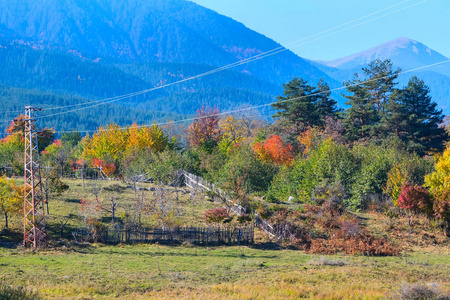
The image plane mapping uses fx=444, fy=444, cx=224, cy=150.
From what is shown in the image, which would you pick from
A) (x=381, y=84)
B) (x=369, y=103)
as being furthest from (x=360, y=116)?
(x=381, y=84)

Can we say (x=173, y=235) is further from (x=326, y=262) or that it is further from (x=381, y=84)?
(x=381, y=84)

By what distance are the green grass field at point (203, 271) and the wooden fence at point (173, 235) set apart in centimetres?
87

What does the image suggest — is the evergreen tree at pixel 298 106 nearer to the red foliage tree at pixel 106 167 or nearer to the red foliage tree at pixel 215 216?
the red foliage tree at pixel 106 167

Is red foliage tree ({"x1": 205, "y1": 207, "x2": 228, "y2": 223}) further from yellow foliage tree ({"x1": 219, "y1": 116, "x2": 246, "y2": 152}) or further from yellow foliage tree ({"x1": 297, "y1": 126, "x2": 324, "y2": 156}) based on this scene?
yellow foliage tree ({"x1": 219, "y1": 116, "x2": 246, "y2": 152})

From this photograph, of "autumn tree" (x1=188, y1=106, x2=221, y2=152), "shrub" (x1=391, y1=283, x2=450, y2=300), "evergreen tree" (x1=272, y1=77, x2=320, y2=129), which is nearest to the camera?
"shrub" (x1=391, y1=283, x2=450, y2=300)

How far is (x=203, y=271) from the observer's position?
2208 centimetres

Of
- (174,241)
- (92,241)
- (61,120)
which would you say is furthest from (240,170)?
(61,120)

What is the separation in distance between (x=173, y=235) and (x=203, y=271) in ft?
26.7

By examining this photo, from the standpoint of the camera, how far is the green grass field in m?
17.3

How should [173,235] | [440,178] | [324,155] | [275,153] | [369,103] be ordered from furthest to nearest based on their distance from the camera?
[369,103] → [275,153] → [324,155] → [440,178] → [173,235]

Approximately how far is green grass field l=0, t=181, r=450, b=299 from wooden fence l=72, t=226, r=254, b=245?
87 centimetres

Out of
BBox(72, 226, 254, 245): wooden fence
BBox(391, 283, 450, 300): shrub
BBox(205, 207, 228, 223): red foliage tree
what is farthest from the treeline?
BBox(391, 283, 450, 300): shrub

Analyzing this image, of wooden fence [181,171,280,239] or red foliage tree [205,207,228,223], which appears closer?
red foliage tree [205,207,228,223]

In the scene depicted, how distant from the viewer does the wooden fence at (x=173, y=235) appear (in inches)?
1139
